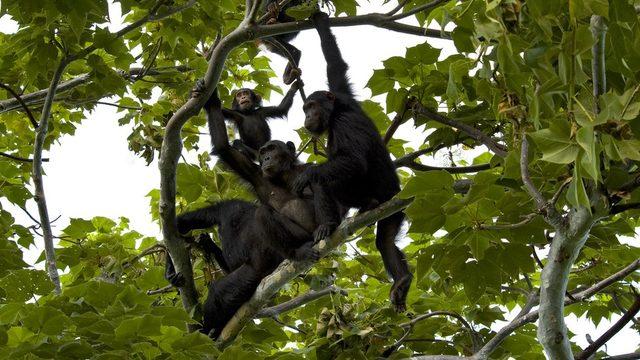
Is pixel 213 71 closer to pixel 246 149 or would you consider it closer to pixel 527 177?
pixel 527 177

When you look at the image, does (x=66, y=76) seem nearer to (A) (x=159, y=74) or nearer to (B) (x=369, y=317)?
(A) (x=159, y=74)

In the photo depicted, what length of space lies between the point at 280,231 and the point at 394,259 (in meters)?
1.35

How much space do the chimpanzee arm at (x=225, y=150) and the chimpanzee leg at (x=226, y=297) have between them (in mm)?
1229

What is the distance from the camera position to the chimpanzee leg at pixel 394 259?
8.45 meters

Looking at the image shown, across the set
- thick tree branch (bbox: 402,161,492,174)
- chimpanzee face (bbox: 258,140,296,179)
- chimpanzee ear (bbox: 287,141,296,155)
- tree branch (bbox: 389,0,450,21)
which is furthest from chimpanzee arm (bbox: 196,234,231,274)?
tree branch (bbox: 389,0,450,21)

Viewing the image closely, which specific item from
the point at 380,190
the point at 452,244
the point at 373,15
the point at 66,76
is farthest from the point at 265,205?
the point at 66,76

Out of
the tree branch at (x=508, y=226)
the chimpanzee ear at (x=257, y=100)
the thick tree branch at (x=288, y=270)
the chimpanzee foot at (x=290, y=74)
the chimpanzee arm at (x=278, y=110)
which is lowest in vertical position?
the tree branch at (x=508, y=226)

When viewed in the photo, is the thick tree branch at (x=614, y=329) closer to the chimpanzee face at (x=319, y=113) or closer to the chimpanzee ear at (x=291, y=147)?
the chimpanzee face at (x=319, y=113)

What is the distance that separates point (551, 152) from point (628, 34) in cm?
71

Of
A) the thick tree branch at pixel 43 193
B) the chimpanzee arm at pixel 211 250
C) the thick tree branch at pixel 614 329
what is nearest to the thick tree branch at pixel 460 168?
the thick tree branch at pixel 614 329

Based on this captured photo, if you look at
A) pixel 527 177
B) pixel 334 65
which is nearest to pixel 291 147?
pixel 334 65

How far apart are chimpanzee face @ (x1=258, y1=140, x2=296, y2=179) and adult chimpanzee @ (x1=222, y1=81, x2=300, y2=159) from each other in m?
0.93

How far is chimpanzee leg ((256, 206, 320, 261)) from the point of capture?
8719 millimetres

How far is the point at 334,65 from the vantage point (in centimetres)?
904
